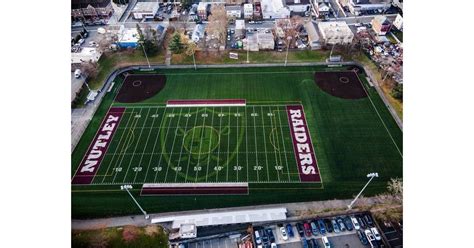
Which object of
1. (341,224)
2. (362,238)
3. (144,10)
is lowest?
(362,238)

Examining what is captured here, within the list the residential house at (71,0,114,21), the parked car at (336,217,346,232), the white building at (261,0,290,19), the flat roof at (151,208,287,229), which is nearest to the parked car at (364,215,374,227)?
the parked car at (336,217,346,232)

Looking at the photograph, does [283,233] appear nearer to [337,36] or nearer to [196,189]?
[196,189]

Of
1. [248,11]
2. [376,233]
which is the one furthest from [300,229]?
[248,11]

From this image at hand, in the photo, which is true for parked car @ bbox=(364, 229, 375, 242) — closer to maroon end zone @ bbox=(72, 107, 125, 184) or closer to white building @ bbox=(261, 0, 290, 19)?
maroon end zone @ bbox=(72, 107, 125, 184)

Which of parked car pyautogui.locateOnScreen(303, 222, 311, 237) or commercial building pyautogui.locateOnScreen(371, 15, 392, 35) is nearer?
parked car pyautogui.locateOnScreen(303, 222, 311, 237)

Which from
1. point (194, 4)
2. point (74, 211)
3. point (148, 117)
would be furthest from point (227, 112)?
point (194, 4)

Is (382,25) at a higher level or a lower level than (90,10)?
lower

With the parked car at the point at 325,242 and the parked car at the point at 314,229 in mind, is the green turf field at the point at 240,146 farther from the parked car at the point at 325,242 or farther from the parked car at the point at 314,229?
the parked car at the point at 325,242

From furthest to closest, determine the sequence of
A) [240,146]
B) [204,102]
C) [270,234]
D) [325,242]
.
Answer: [204,102] → [240,146] → [270,234] → [325,242]

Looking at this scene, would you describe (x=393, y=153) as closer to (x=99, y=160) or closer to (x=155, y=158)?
(x=155, y=158)
